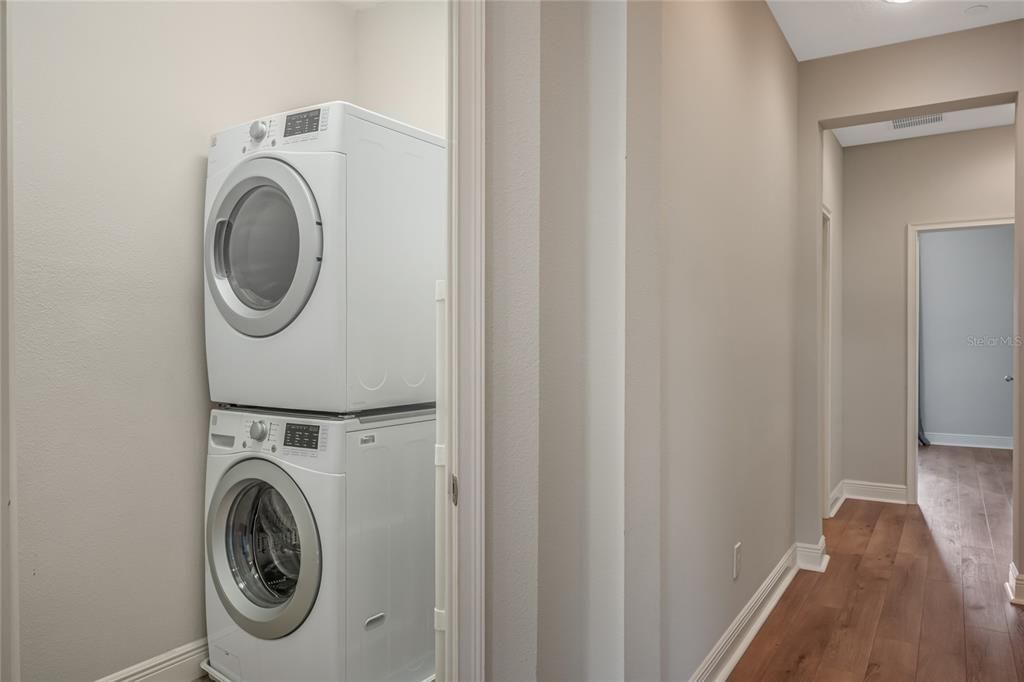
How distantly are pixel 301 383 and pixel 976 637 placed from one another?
9.03 feet

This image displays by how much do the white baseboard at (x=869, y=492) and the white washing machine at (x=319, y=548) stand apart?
3.59 m

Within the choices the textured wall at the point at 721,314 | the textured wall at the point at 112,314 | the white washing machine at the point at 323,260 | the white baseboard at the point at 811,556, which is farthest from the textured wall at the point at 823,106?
the textured wall at the point at 112,314

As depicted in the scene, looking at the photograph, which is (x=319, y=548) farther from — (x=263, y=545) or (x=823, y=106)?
(x=823, y=106)

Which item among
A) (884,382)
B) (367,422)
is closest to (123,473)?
(367,422)

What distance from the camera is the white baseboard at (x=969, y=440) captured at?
7.16 m

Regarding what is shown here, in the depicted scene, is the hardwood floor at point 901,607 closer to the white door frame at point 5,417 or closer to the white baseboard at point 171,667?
the white baseboard at point 171,667

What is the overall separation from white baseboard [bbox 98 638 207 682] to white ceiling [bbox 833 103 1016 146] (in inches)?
173

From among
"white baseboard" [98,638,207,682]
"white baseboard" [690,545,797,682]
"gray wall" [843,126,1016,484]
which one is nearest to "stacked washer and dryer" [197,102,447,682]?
"white baseboard" [98,638,207,682]

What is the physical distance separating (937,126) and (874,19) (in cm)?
188

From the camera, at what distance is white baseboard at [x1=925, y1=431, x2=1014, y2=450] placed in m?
7.16

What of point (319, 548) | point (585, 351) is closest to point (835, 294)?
point (585, 351)

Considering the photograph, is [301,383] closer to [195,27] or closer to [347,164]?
[347,164]

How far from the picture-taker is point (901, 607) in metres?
3.04

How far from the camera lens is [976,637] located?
108 inches
